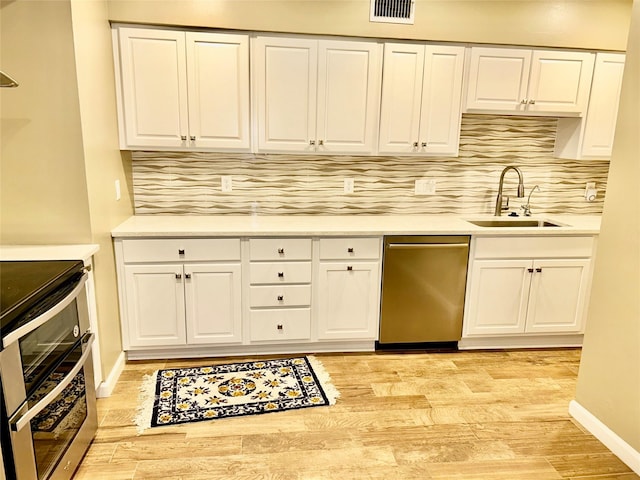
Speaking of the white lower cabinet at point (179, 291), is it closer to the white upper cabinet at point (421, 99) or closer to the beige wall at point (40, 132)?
the beige wall at point (40, 132)

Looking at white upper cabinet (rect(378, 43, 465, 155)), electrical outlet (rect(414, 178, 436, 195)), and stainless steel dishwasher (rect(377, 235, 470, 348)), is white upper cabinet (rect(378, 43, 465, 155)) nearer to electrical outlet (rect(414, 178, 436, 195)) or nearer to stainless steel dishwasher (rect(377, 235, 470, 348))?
electrical outlet (rect(414, 178, 436, 195))

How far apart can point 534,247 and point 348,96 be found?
1607 mm

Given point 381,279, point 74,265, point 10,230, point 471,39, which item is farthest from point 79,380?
point 471,39

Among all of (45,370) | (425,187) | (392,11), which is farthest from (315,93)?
(45,370)

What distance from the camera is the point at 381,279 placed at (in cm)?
296

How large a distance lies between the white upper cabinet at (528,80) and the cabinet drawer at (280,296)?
1684 millimetres

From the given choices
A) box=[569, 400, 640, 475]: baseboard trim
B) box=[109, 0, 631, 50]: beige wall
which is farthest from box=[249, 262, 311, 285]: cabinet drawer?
box=[569, 400, 640, 475]: baseboard trim

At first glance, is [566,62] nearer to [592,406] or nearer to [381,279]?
[381,279]

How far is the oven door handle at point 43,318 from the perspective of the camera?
1421mm

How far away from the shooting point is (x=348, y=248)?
289cm

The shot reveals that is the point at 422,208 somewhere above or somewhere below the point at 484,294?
above

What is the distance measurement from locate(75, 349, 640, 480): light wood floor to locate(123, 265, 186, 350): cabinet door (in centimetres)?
20

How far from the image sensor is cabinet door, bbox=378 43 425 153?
291 centimetres

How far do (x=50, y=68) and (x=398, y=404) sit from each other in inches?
97.5
